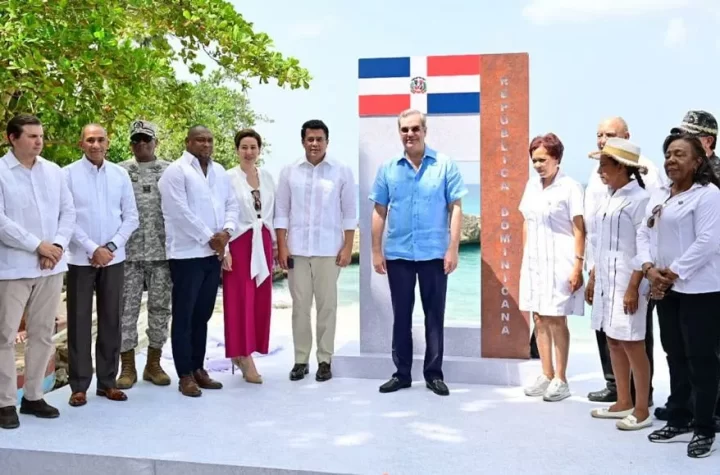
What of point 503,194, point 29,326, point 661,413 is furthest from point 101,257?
point 661,413

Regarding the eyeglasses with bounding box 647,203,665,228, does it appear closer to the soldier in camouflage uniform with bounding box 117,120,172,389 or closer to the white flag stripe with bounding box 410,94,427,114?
the white flag stripe with bounding box 410,94,427,114

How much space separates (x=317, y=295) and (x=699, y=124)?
89.6 inches

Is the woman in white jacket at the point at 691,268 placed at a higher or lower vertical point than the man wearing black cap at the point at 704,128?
lower

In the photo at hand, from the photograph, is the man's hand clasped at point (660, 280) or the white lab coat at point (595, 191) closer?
the man's hand clasped at point (660, 280)

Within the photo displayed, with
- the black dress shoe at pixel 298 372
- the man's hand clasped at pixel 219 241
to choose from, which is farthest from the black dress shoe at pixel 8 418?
the black dress shoe at pixel 298 372

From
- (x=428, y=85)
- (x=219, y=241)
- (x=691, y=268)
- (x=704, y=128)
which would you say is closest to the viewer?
(x=691, y=268)

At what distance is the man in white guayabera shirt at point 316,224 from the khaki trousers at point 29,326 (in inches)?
52.9

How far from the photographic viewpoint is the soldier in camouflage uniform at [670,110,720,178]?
3.38m

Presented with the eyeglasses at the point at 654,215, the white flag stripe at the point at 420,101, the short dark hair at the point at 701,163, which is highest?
the white flag stripe at the point at 420,101

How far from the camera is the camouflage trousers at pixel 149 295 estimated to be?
427 cm

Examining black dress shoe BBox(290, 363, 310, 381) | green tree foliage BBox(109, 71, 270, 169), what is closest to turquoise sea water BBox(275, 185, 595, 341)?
green tree foliage BBox(109, 71, 270, 169)

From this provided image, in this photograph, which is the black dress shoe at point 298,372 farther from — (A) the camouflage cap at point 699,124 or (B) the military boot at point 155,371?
(A) the camouflage cap at point 699,124

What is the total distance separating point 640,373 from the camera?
11.2 feet

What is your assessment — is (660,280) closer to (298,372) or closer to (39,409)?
(298,372)
